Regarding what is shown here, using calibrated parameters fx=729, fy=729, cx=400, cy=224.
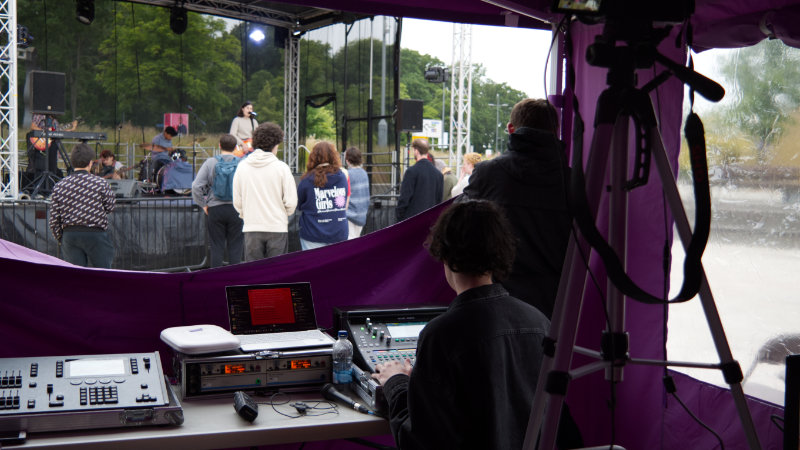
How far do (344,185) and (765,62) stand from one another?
341cm

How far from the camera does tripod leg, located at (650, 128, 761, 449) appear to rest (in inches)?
55.0

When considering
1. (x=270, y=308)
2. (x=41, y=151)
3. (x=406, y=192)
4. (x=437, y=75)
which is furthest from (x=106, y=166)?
(x=270, y=308)

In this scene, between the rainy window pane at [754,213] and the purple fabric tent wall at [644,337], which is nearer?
the rainy window pane at [754,213]

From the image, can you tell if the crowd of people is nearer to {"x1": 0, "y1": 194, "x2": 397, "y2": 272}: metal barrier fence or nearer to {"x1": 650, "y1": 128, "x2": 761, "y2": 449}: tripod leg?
{"x1": 650, "y1": 128, "x2": 761, "y2": 449}: tripod leg

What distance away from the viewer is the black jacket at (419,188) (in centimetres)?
661

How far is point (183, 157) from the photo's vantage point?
11.9 m

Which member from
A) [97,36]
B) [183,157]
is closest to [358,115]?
[183,157]

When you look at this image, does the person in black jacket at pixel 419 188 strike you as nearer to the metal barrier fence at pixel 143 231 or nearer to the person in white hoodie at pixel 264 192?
the person in white hoodie at pixel 264 192

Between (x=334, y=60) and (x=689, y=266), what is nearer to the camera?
(x=689, y=266)

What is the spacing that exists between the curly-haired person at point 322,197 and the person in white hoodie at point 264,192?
0.13 meters

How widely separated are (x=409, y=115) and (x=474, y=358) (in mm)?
9925

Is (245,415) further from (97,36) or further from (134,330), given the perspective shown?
(97,36)

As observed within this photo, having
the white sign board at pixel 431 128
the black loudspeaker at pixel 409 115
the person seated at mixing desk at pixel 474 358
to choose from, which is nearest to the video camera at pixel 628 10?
the person seated at mixing desk at pixel 474 358

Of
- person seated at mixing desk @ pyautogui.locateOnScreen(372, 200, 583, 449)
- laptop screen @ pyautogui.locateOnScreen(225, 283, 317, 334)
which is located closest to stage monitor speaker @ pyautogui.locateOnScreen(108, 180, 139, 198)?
laptop screen @ pyautogui.locateOnScreen(225, 283, 317, 334)
